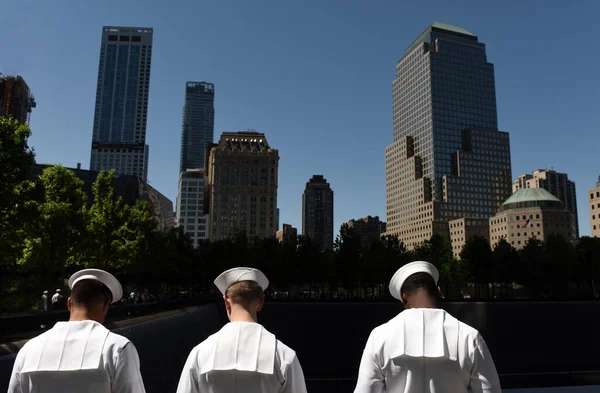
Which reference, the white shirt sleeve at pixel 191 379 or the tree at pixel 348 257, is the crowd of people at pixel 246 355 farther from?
the tree at pixel 348 257

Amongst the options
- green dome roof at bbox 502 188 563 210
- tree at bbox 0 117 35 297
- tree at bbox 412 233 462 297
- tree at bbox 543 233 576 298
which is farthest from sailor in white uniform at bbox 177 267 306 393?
green dome roof at bbox 502 188 563 210

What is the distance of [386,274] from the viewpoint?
8225cm

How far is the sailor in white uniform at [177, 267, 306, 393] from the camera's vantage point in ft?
10.4

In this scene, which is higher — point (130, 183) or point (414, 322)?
point (130, 183)

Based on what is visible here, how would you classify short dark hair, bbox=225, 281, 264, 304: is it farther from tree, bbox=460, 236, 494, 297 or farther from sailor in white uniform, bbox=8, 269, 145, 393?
tree, bbox=460, 236, 494, 297

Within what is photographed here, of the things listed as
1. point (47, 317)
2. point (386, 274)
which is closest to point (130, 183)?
point (386, 274)

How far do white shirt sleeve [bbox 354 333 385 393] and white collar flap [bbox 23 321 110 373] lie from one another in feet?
6.05

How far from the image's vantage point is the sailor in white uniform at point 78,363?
3.18m

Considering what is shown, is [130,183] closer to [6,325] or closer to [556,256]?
[556,256]

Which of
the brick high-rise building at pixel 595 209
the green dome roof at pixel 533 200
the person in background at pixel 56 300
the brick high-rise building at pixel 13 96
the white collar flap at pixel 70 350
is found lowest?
the person in background at pixel 56 300

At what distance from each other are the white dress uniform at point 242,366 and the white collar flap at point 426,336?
78cm

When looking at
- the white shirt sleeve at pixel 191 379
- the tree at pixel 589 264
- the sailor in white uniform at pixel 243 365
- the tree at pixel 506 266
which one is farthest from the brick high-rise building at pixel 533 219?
the white shirt sleeve at pixel 191 379

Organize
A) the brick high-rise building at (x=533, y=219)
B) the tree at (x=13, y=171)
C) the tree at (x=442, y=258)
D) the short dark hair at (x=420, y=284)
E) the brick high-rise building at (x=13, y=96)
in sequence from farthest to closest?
the brick high-rise building at (x=533, y=219)
the brick high-rise building at (x=13, y=96)
the tree at (x=442, y=258)
the tree at (x=13, y=171)
the short dark hair at (x=420, y=284)

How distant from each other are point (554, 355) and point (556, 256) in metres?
58.0
